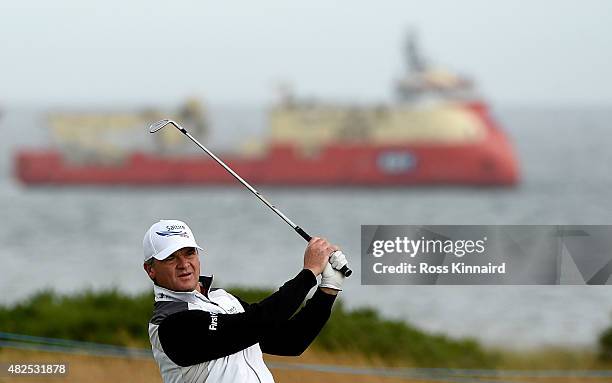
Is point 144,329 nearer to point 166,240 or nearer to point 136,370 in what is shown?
point 136,370

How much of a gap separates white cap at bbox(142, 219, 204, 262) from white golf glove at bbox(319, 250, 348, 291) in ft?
1.20

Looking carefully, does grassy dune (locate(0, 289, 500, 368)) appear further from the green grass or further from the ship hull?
the ship hull

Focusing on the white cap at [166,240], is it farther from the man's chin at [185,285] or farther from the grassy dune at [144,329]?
the grassy dune at [144,329]

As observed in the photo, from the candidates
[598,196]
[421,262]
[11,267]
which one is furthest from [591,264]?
[598,196]

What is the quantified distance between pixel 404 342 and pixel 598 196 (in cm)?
3046

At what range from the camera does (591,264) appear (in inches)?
379

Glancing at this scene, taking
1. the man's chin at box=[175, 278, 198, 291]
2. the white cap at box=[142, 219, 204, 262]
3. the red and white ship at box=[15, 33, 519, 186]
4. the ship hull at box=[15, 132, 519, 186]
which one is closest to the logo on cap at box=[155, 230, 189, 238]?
the white cap at box=[142, 219, 204, 262]

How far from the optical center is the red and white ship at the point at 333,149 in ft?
107

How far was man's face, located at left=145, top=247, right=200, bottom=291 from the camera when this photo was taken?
372 cm

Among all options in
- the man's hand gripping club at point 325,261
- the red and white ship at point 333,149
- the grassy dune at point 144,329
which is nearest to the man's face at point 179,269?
the man's hand gripping club at point 325,261

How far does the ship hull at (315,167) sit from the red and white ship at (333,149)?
0.07 ft

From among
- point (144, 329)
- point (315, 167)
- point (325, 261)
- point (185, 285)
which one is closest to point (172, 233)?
point (185, 285)

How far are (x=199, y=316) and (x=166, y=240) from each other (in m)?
0.21

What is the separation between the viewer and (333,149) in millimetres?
33438
